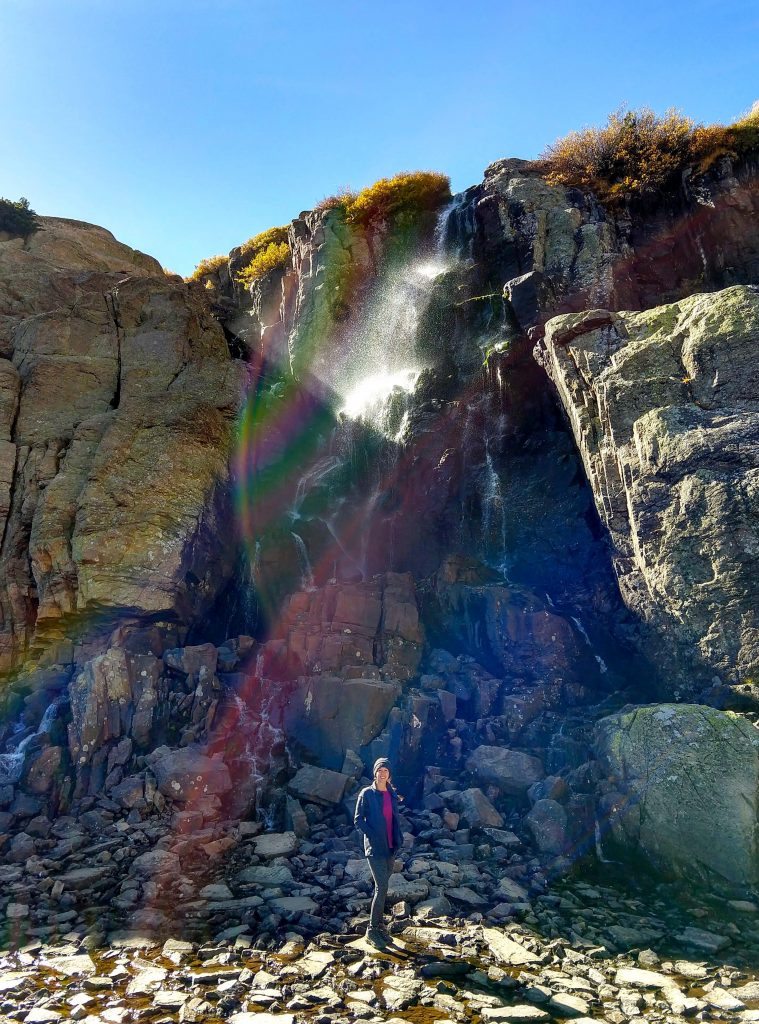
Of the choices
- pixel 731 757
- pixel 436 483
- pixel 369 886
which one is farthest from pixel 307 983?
pixel 436 483

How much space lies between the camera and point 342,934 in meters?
9.57

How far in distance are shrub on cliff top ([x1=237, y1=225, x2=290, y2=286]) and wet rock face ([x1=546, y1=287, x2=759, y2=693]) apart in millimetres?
29075

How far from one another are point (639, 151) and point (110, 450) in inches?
1176

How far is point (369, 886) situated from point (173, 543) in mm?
14544

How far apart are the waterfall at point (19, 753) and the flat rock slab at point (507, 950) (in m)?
12.9

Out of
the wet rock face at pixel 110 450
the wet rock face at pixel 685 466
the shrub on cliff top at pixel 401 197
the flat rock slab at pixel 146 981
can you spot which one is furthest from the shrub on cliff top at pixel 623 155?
the flat rock slab at pixel 146 981

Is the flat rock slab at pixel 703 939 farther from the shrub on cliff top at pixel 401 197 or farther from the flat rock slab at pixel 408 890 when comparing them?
the shrub on cliff top at pixel 401 197

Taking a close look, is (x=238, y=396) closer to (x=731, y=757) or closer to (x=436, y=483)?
(x=436, y=483)

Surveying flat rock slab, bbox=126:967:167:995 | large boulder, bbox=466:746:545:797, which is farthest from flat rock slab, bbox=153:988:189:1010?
large boulder, bbox=466:746:545:797

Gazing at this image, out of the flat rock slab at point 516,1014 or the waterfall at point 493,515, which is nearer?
the flat rock slab at point 516,1014

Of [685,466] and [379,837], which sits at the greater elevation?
[685,466]

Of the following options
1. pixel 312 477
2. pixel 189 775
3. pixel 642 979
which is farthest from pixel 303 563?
pixel 642 979

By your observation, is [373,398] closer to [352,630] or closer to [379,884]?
[352,630]

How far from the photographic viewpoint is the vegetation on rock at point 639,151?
2998 centimetres
